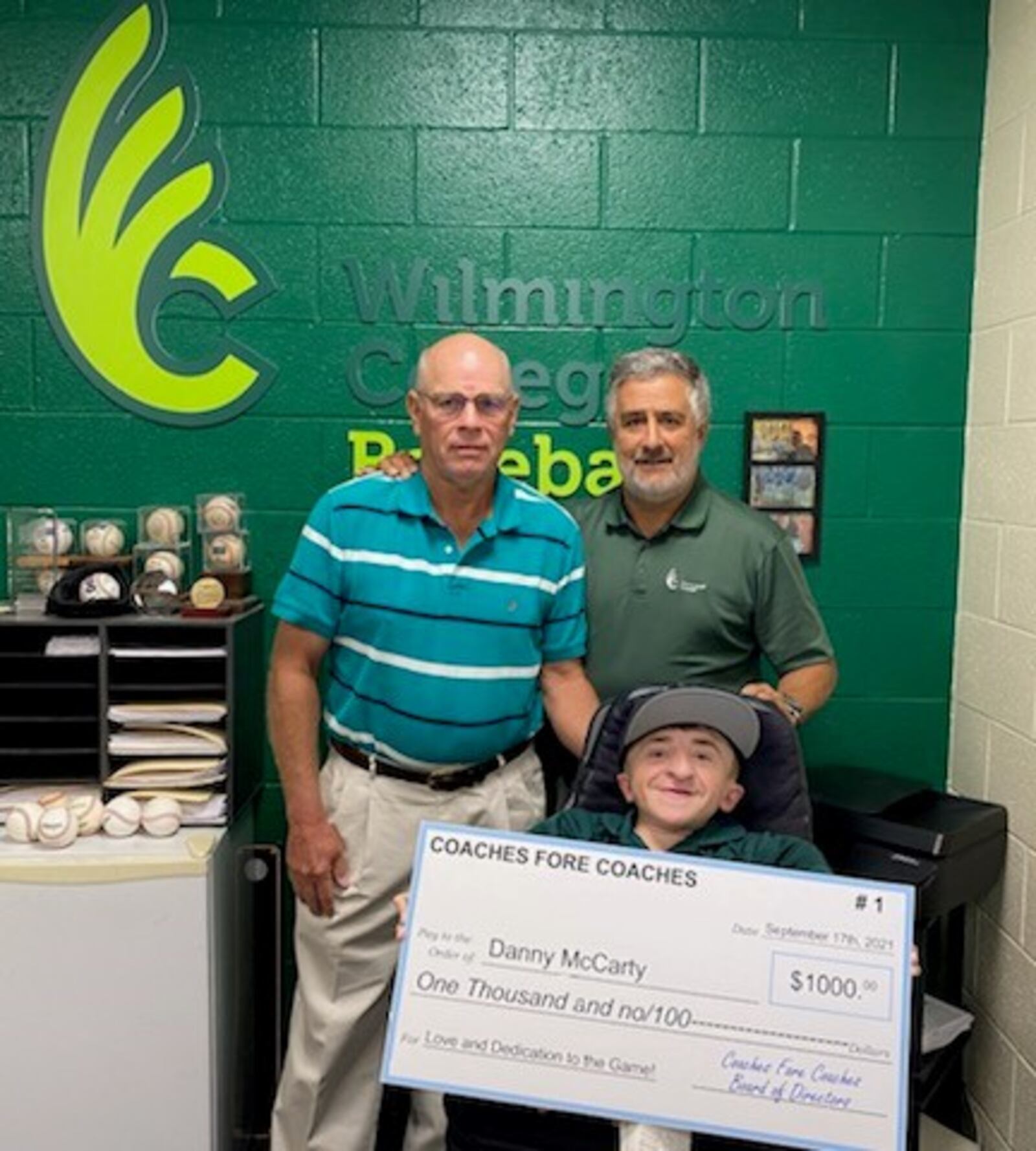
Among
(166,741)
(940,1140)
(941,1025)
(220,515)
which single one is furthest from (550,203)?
(940,1140)

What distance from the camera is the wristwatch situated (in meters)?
2.15

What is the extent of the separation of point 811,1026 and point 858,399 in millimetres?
1574

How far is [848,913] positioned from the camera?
5.23 feet

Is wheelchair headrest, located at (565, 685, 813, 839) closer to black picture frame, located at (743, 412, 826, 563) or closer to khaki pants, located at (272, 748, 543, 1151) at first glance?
khaki pants, located at (272, 748, 543, 1151)

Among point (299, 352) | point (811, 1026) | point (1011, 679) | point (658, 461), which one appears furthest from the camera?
point (299, 352)

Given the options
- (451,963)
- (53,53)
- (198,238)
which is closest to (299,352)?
(198,238)

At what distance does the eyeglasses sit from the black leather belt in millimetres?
671

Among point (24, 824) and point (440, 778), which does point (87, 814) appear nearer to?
point (24, 824)

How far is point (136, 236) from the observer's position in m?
2.53

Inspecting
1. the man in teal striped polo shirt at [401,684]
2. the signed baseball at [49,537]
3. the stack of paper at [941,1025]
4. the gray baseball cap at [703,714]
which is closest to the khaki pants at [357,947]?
the man in teal striped polo shirt at [401,684]

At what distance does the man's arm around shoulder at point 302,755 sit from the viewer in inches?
82.7

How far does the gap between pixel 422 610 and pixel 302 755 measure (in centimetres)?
37

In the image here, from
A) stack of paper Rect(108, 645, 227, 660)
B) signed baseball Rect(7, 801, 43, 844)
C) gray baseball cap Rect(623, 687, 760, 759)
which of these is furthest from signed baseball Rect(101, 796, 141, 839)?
gray baseball cap Rect(623, 687, 760, 759)

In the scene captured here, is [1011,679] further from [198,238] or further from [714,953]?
[198,238]
